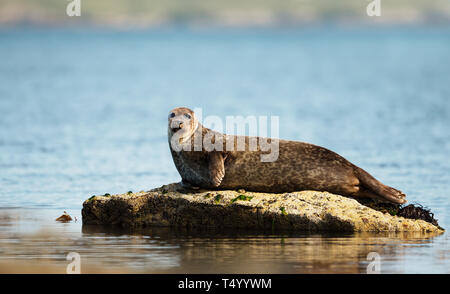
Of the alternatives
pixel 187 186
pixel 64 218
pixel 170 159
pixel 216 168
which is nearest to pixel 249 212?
pixel 216 168

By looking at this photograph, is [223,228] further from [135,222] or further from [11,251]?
[11,251]

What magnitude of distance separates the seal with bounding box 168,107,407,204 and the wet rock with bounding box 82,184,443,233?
1.15 feet

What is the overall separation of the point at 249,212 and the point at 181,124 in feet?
5.95

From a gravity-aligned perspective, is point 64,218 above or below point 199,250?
above

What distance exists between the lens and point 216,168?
1459 centimetres

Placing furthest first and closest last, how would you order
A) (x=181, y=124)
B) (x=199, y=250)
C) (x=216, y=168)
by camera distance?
(x=181, y=124), (x=216, y=168), (x=199, y=250)

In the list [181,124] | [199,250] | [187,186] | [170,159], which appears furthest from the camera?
[170,159]

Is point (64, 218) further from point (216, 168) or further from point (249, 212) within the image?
point (249, 212)

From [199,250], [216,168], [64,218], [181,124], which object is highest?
[181,124]

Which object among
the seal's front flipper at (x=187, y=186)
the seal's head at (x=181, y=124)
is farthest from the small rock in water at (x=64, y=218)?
the seal's head at (x=181, y=124)

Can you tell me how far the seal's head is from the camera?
585 inches

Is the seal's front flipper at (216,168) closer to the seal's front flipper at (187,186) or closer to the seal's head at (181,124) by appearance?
the seal's front flipper at (187,186)

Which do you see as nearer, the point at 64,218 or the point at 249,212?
the point at 249,212
